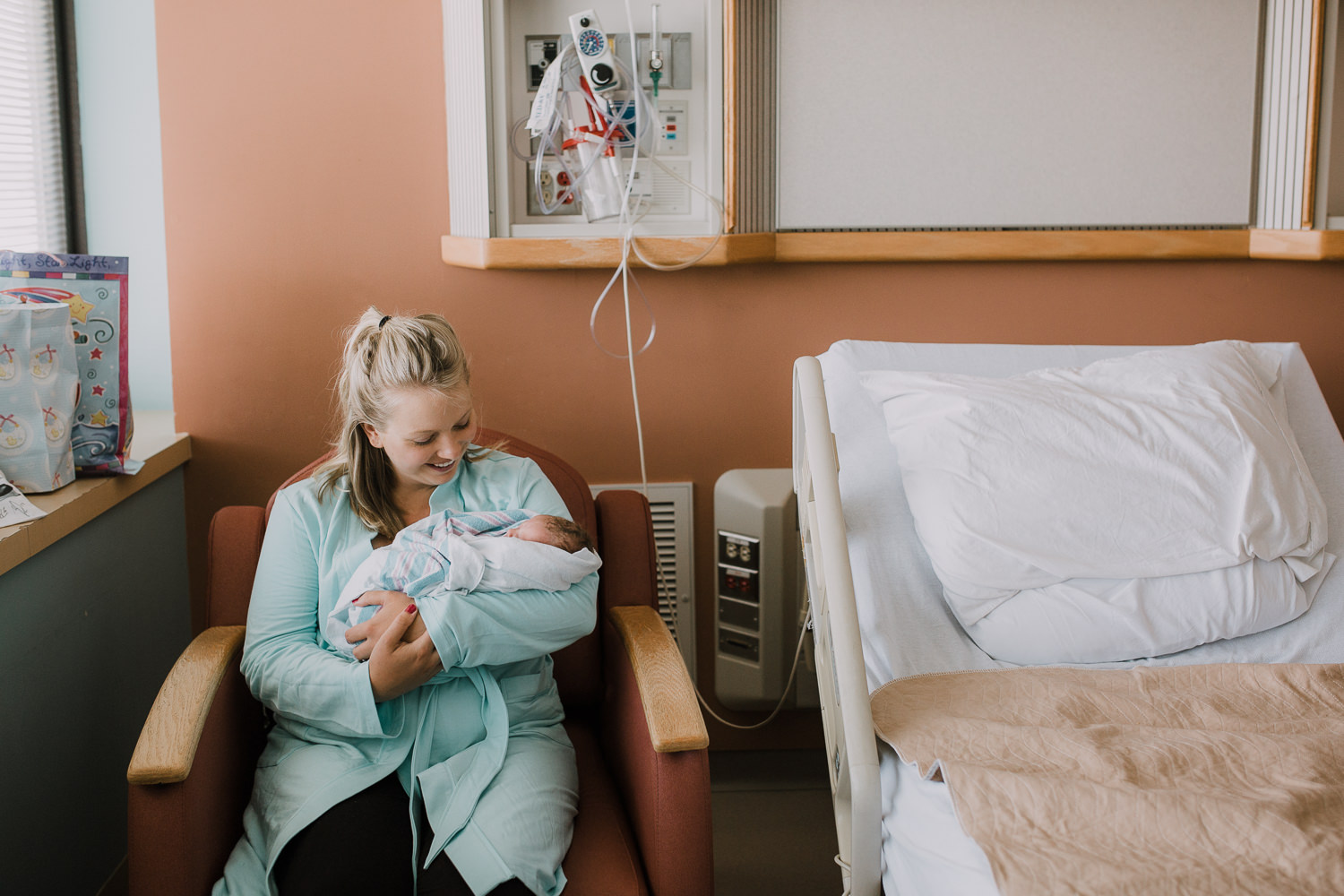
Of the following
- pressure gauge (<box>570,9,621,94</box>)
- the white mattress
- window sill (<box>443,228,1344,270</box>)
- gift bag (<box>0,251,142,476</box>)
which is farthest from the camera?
window sill (<box>443,228,1344,270</box>)

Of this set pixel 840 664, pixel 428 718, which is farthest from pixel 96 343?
pixel 840 664

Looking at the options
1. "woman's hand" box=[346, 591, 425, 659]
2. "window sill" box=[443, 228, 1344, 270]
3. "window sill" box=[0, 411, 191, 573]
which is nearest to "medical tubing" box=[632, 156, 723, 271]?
"window sill" box=[443, 228, 1344, 270]

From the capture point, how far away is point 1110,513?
1538mm

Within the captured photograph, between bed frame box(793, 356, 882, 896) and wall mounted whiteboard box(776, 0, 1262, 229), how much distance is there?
626mm

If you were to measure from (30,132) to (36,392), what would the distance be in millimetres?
737

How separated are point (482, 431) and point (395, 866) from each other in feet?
2.40

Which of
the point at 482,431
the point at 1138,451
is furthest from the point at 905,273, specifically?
the point at 482,431

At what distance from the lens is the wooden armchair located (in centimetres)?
120

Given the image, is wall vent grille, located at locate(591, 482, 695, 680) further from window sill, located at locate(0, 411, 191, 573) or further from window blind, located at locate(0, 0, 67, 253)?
window blind, located at locate(0, 0, 67, 253)

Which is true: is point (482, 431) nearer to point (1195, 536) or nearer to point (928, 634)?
point (928, 634)

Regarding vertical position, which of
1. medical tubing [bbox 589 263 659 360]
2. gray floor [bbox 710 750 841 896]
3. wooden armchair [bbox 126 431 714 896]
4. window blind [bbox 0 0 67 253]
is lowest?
gray floor [bbox 710 750 841 896]

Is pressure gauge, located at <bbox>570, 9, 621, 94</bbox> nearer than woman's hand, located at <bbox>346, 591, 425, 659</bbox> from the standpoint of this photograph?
No

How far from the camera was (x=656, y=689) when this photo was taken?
1359mm

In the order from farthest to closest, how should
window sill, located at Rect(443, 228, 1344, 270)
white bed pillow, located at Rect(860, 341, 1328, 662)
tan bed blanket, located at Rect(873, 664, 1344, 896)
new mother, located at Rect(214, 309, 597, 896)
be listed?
window sill, located at Rect(443, 228, 1344, 270) < white bed pillow, located at Rect(860, 341, 1328, 662) < new mother, located at Rect(214, 309, 597, 896) < tan bed blanket, located at Rect(873, 664, 1344, 896)
